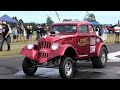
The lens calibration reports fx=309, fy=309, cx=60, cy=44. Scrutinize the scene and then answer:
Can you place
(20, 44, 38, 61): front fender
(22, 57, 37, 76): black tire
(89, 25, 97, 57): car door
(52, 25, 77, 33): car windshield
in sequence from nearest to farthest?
(20, 44, 38, 61): front fender
(22, 57, 37, 76): black tire
(52, 25, 77, 33): car windshield
(89, 25, 97, 57): car door

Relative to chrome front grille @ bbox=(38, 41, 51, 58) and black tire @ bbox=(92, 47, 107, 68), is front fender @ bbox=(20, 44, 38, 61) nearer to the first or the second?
chrome front grille @ bbox=(38, 41, 51, 58)

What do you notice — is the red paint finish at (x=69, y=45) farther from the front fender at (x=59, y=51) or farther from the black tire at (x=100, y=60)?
the black tire at (x=100, y=60)

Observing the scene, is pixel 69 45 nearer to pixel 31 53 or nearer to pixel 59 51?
pixel 59 51

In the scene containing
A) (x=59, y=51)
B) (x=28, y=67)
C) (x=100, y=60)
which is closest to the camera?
(x=59, y=51)

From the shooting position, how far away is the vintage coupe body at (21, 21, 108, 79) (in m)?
9.30

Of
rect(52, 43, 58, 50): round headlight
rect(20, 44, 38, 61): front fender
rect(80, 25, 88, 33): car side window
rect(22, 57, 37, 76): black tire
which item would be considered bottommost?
rect(22, 57, 37, 76): black tire

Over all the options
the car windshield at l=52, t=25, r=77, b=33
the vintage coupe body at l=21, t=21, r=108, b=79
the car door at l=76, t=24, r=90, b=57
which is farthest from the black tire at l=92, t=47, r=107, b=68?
the car windshield at l=52, t=25, r=77, b=33

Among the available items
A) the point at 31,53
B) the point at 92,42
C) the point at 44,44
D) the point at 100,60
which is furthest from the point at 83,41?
the point at 31,53

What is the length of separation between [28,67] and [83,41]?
2.16 m

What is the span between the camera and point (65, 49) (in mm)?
9320

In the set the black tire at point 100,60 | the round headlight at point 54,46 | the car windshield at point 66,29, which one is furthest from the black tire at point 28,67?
the black tire at point 100,60
